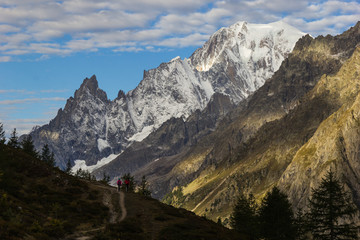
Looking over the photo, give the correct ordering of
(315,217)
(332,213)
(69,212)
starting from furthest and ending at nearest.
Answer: (315,217), (332,213), (69,212)

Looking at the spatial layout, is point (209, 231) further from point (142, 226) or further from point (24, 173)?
point (24, 173)

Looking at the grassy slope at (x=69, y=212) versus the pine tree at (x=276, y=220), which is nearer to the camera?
the grassy slope at (x=69, y=212)

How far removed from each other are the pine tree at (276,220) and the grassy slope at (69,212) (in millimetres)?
7712

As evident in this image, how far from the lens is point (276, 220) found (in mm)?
60875

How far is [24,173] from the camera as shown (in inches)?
2514

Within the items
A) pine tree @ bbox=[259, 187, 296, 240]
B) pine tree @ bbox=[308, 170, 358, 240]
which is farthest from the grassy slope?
pine tree @ bbox=[308, 170, 358, 240]

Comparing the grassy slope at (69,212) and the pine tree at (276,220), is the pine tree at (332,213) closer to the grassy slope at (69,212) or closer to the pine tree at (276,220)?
the pine tree at (276,220)

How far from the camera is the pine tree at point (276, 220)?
59781mm

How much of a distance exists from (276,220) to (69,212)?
28.4 metres

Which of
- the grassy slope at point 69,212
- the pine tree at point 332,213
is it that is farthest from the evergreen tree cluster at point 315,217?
the grassy slope at point 69,212

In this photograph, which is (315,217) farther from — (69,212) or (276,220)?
(69,212)

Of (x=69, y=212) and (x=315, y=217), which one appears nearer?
(x=69, y=212)

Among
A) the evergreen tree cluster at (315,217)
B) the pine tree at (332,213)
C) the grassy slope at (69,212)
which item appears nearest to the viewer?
the grassy slope at (69,212)

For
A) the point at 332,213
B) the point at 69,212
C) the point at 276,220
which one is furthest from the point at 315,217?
the point at 69,212
